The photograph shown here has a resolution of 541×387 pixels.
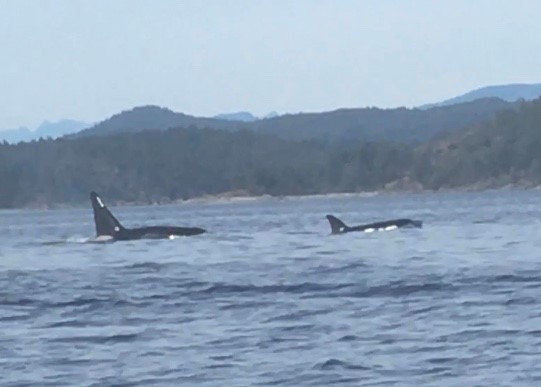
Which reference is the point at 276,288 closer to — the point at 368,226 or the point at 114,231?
the point at 114,231

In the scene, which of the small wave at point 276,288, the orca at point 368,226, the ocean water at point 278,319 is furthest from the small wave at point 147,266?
the orca at point 368,226

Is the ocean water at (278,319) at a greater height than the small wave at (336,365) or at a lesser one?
greater

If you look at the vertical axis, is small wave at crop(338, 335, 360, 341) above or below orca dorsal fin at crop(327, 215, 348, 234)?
below

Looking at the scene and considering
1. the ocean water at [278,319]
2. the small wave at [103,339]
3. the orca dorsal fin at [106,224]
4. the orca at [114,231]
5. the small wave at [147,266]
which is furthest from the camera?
the orca at [114,231]

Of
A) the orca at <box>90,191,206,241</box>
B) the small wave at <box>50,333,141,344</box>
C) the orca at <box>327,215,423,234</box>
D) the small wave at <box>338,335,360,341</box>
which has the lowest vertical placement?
the small wave at <box>338,335,360,341</box>

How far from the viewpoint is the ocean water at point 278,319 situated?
2223 cm

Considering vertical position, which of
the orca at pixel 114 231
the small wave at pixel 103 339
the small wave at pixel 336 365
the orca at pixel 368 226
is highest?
the orca at pixel 114 231

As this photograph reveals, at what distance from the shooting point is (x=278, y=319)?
28203mm

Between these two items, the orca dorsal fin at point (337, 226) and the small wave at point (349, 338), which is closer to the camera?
the small wave at point (349, 338)

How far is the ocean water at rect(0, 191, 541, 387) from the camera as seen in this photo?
22.2 m

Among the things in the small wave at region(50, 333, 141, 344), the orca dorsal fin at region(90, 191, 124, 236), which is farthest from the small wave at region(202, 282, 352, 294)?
the orca dorsal fin at region(90, 191, 124, 236)

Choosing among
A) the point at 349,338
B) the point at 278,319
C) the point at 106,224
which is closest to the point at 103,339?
the point at 278,319

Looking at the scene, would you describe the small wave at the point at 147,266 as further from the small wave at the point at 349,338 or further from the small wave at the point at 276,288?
the small wave at the point at 349,338

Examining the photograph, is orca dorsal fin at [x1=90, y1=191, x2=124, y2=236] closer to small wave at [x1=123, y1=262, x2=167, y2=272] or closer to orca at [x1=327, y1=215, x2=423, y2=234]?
orca at [x1=327, y1=215, x2=423, y2=234]
